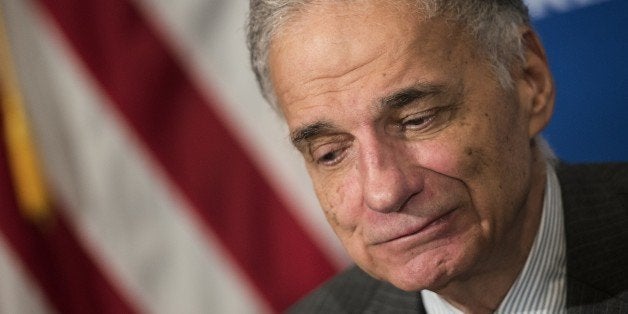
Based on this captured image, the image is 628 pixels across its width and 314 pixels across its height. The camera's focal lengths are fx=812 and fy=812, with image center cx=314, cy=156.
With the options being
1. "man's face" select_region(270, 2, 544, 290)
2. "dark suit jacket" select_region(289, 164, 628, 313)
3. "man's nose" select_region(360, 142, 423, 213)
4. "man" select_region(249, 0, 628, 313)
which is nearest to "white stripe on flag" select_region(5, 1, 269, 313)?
Answer: "dark suit jacket" select_region(289, 164, 628, 313)

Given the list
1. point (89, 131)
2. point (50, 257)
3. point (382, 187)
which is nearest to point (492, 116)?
point (382, 187)

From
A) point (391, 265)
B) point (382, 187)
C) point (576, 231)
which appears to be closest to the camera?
point (382, 187)

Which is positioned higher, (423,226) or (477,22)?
(477,22)

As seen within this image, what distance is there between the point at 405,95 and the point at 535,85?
30 cm

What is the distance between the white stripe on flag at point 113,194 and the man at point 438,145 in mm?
941

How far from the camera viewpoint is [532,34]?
4.67 ft

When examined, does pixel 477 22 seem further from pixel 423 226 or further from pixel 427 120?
pixel 423 226

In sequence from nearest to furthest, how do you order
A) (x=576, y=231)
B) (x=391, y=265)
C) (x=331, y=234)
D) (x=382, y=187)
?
1. (x=382, y=187)
2. (x=391, y=265)
3. (x=576, y=231)
4. (x=331, y=234)

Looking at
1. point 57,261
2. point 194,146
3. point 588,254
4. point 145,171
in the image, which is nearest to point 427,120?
point 588,254

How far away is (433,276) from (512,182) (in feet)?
0.68

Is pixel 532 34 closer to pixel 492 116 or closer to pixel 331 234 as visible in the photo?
pixel 492 116

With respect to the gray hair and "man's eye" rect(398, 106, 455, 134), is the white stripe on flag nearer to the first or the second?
the gray hair

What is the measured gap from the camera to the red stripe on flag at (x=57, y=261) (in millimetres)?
2301

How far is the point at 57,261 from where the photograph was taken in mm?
2342
